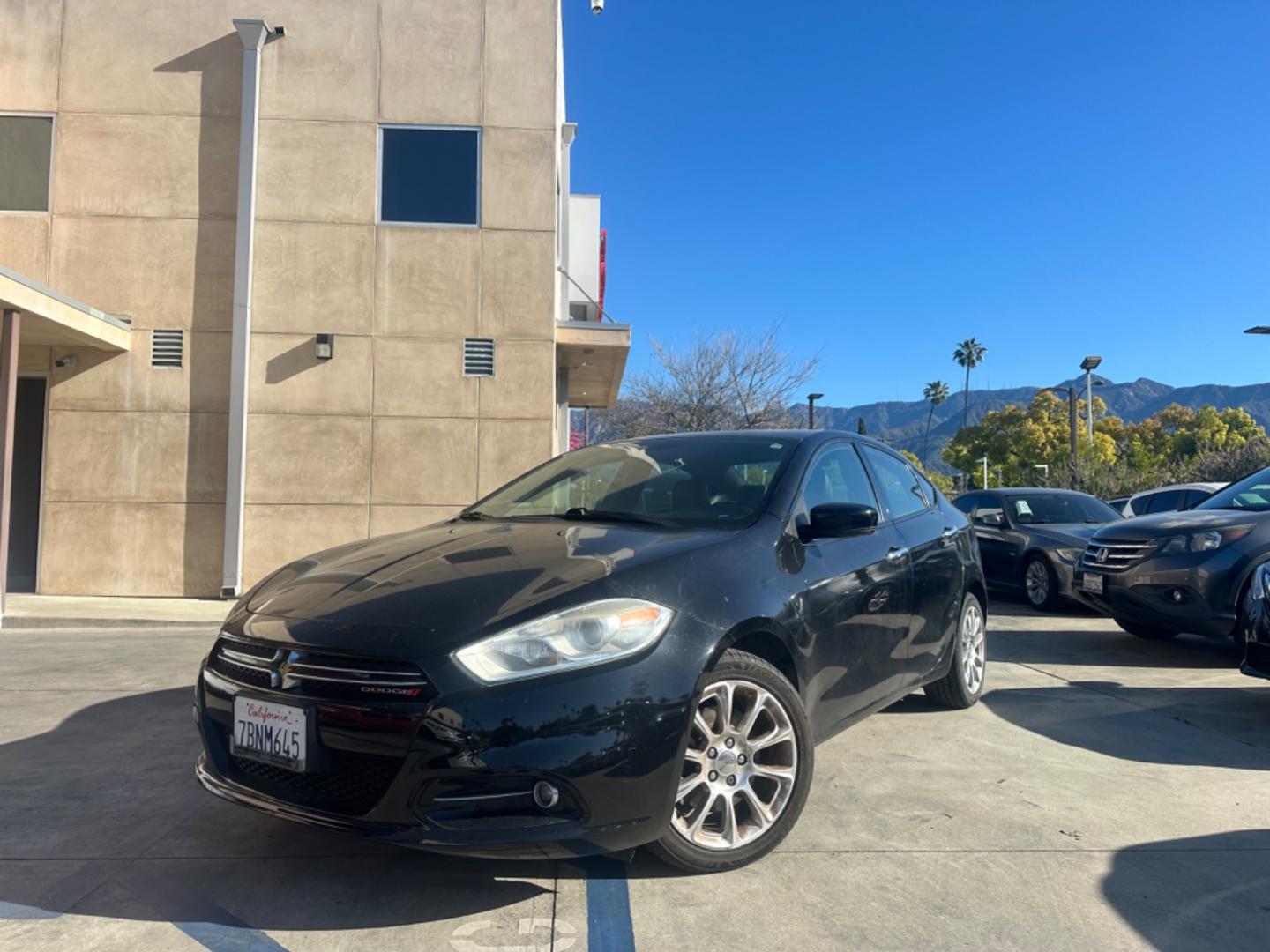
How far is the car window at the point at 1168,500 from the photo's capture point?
12617mm

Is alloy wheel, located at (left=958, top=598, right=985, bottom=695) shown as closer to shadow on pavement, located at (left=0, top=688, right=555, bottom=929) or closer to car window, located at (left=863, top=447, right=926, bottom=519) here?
car window, located at (left=863, top=447, right=926, bottom=519)

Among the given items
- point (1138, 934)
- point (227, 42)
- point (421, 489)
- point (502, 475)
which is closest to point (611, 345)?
point (502, 475)

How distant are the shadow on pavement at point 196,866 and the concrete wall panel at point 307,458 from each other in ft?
22.8

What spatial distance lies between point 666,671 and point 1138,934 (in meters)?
1.54

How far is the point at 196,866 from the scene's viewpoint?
3068 millimetres

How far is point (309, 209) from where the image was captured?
435 inches

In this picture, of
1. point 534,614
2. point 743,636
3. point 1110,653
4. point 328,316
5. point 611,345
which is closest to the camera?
point 534,614

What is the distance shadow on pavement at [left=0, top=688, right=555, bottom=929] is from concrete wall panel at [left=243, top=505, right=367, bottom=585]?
22.5ft

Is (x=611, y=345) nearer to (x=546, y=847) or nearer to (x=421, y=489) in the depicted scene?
(x=421, y=489)

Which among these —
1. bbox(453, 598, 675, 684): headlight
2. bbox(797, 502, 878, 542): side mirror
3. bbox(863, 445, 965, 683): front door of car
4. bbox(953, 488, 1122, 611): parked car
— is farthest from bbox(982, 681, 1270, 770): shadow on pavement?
bbox(953, 488, 1122, 611): parked car

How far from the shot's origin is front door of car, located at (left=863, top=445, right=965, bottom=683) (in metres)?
4.44

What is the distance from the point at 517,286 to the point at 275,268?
9.39ft

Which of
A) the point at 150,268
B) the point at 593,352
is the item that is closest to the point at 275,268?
the point at 150,268

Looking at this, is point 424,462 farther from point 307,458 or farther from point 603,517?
point 603,517
